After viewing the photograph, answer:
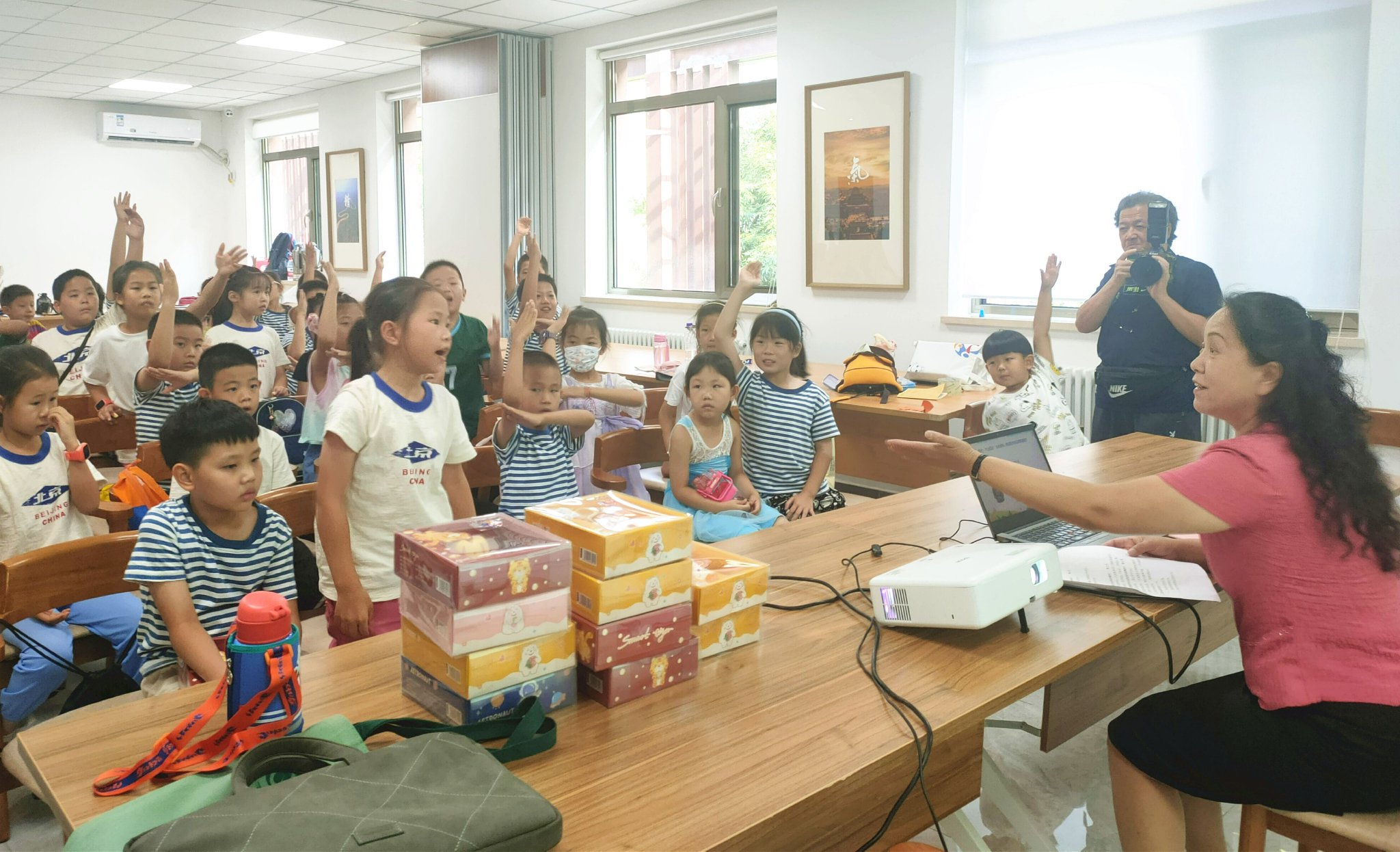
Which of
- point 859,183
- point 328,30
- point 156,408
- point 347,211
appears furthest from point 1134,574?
point 347,211

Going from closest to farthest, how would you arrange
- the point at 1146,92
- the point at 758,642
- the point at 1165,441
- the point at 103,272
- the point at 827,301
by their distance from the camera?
the point at 758,642, the point at 1165,441, the point at 1146,92, the point at 827,301, the point at 103,272

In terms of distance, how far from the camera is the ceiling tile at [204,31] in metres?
7.36

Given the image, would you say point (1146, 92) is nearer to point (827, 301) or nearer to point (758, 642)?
point (827, 301)

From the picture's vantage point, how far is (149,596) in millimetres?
1751

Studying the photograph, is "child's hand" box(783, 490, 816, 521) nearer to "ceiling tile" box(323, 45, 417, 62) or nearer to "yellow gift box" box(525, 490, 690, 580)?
"yellow gift box" box(525, 490, 690, 580)

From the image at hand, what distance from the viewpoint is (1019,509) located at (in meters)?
2.02

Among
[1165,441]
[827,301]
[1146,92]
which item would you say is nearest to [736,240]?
[827,301]

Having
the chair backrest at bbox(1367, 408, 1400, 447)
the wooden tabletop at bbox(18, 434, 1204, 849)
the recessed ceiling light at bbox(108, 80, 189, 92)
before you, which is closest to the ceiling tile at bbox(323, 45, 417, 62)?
the recessed ceiling light at bbox(108, 80, 189, 92)

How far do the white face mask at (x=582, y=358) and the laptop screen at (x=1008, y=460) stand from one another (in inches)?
75.5

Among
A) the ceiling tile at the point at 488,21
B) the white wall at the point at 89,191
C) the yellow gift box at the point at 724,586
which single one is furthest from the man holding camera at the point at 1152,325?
the white wall at the point at 89,191

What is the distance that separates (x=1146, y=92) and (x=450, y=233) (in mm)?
5324

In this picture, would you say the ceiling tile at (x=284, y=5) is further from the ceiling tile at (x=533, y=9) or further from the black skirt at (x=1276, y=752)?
the black skirt at (x=1276, y=752)

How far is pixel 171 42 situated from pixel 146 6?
1.29 metres

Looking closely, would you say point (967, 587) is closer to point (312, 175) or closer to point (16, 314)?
point (16, 314)
